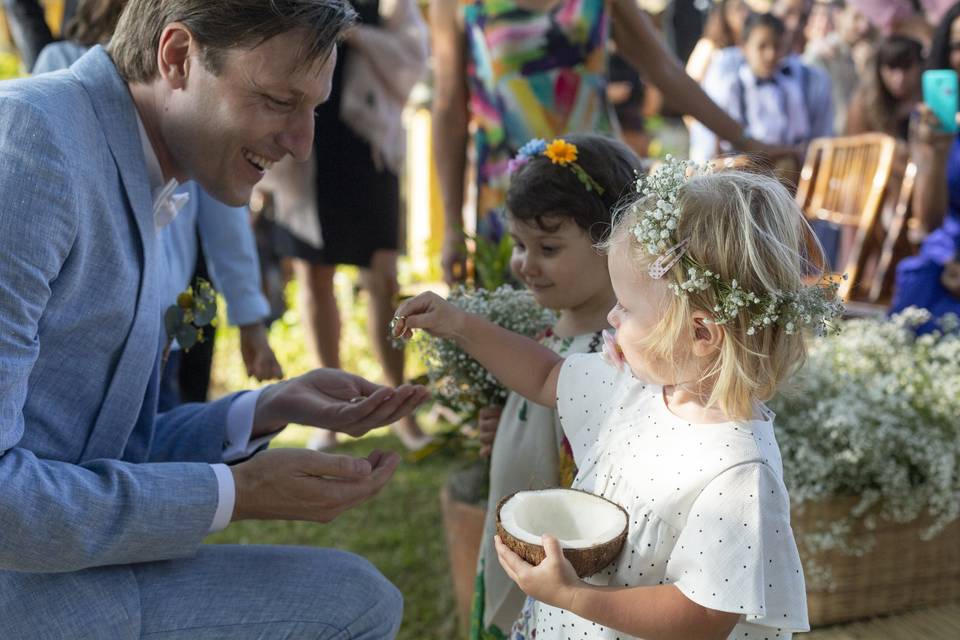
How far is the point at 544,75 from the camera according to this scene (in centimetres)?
310

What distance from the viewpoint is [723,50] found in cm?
641

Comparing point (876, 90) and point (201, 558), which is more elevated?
point (876, 90)

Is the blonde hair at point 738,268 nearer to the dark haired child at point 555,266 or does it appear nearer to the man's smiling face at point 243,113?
the dark haired child at point 555,266

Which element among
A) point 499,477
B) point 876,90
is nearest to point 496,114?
point 499,477

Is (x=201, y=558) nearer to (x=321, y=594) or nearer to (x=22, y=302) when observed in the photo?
(x=321, y=594)

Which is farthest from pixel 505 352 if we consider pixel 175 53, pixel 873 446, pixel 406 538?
pixel 406 538

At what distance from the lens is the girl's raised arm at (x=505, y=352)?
1.92 m

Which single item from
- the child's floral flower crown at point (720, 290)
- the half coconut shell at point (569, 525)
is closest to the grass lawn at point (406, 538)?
the half coconut shell at point (569, 525)

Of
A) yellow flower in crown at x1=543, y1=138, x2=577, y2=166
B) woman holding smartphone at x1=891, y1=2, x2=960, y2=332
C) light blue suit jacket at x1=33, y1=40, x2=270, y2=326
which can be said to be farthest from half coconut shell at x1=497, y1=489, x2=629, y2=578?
woman holding smartphone at x1=891, y1=2, x2=960, y2=332

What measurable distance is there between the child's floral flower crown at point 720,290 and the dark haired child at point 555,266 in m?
0.51

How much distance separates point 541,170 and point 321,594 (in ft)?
3.20

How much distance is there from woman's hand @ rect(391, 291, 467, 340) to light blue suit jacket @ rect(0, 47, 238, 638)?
0.45 meters

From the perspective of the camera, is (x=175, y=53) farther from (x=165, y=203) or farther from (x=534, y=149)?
(x=534, y=149)

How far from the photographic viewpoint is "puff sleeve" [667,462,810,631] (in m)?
1.43
